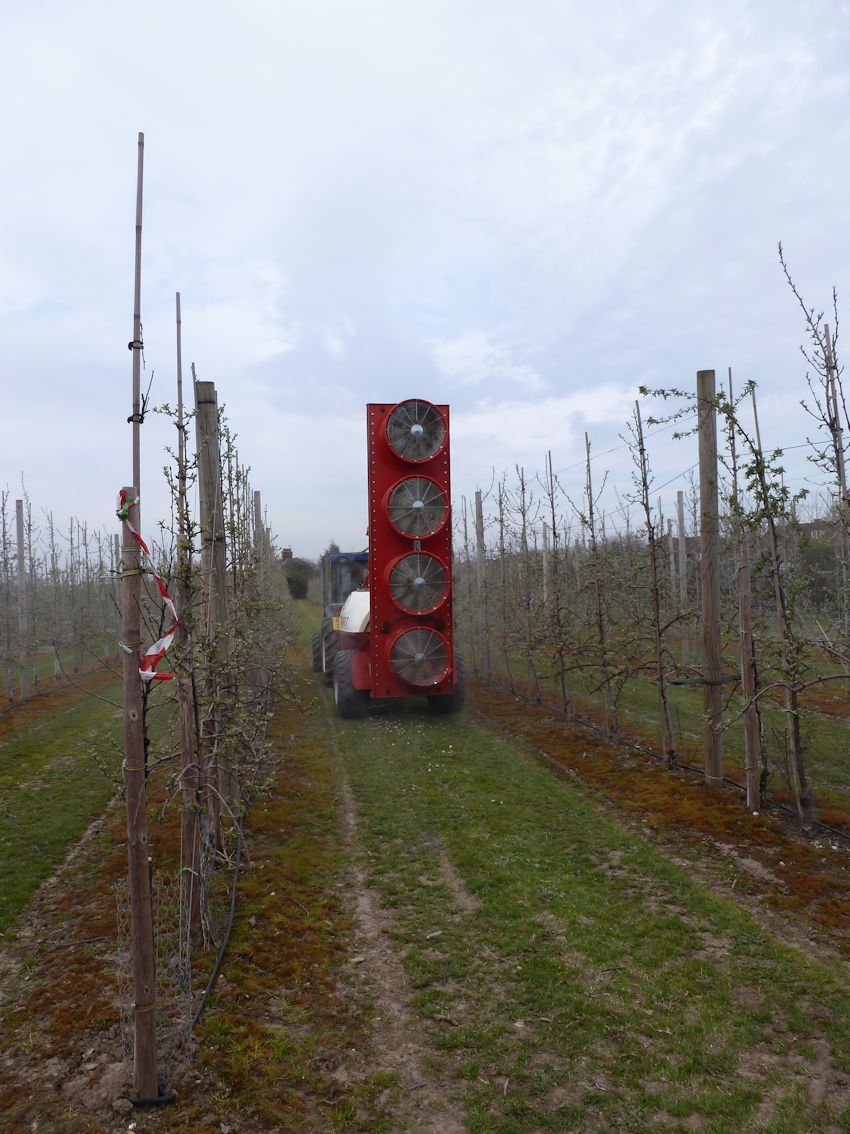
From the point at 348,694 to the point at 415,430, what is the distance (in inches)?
185

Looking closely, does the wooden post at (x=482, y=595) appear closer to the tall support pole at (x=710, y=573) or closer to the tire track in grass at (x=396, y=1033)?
the tall support pole at (x=710, y=573)

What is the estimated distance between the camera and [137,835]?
10.9 ft

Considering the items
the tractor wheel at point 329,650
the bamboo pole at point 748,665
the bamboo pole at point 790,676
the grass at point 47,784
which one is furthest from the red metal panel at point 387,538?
the bamboo pole at point 790,676

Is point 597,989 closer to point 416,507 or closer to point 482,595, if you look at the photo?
point 416,507

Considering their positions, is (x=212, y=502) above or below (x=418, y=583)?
above

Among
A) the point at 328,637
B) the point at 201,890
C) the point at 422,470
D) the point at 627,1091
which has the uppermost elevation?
the point at 422,470

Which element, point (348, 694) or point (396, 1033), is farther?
point (348, 694)

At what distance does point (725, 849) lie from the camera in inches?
258

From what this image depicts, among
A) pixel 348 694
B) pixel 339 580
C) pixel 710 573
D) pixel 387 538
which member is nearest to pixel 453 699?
pixel 348 694

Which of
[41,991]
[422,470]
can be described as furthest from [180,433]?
[422,470]

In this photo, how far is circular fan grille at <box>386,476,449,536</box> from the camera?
11.6 m

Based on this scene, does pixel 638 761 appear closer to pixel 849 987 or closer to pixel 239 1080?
pixel 849 987

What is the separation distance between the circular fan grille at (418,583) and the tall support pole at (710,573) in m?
4.54

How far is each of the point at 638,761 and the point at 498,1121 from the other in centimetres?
693
